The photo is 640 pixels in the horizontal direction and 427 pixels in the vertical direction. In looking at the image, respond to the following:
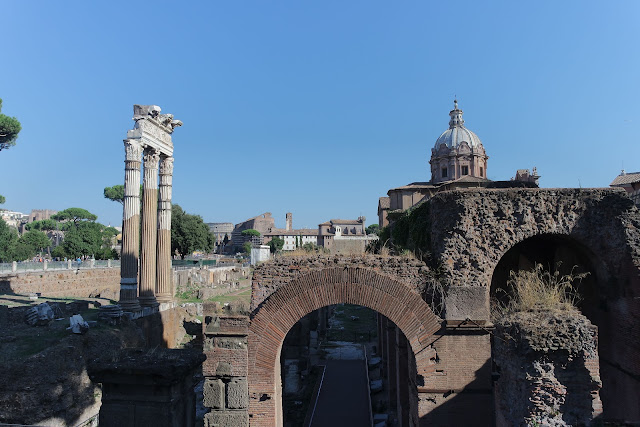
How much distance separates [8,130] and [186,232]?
19.8m

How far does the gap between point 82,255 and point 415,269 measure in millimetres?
43227

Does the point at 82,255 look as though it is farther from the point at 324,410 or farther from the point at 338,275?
the point at 338,275

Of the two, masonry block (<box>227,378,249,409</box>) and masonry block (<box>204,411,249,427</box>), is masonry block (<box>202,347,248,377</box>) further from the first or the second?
masonry block (<box>204,411,249,427</box>)

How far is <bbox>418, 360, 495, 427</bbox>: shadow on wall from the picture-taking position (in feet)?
21.7

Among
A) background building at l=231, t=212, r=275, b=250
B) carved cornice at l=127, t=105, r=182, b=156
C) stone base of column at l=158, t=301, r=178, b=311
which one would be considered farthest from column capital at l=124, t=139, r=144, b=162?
background building at l=231, t=212, r=275, b=250

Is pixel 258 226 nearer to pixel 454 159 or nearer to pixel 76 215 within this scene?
pixel 76 215

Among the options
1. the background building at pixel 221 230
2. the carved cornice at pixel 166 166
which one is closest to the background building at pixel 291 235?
the background building at pixel 221 230

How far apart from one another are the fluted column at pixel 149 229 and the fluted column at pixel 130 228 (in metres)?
0.66

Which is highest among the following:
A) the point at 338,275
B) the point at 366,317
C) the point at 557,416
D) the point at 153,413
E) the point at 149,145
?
the point at 149,145

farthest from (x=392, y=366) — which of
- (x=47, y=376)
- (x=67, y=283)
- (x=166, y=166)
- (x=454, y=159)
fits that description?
(x=454, y=159)

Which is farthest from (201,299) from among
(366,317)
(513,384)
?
(513,384)

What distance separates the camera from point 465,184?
32.3 meters

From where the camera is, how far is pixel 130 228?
14336 mm

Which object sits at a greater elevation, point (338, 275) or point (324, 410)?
point (338, 275)
